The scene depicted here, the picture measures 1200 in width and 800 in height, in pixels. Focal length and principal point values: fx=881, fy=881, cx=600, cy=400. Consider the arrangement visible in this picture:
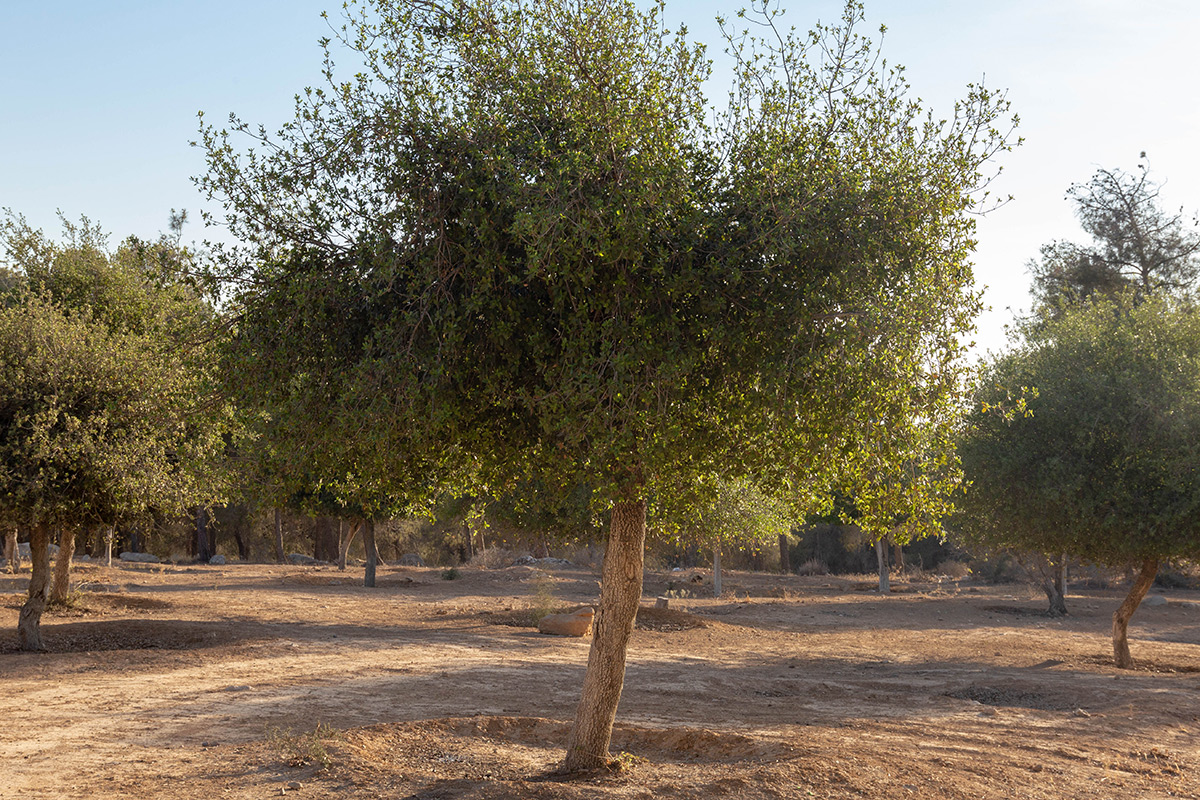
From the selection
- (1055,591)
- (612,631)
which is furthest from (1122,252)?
(612,631)

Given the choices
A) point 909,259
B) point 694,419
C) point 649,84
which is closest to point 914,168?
point 909,259

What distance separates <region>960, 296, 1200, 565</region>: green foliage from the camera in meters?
18.5

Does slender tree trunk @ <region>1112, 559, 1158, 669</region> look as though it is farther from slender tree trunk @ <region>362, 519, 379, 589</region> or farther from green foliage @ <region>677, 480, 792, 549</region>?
slender tree trunk @ <region>362, 519, 379, 589</region>

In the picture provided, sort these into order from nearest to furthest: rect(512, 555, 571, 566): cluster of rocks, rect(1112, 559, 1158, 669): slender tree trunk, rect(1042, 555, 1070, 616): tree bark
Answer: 1. rect(1112, 559, 1158, 669): slender tree trunk
2. rect(1042, 555, 1070, 616): tree bark
3. rect(512, 555, 571, 566): cluster of rocks

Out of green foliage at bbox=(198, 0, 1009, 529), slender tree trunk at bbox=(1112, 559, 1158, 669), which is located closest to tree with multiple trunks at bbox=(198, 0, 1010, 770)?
green foliage at bbox=(198, 0, 1009, 529)

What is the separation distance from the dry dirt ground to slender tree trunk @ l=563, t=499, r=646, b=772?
1.20ft

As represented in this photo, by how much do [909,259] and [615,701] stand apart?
5.27 m

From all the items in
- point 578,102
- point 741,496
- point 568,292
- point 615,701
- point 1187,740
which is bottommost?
point 1187,740

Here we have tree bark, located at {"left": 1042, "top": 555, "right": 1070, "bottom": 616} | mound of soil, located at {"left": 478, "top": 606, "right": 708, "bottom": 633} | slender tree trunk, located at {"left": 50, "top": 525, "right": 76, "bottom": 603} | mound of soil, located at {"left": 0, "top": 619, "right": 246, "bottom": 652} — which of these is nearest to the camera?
mound of soil, located at {"left": 0, "top": 619, "right": 246, "bottom": 652}

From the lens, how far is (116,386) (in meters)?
16.7

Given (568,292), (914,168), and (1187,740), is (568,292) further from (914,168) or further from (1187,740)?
(1187,740)

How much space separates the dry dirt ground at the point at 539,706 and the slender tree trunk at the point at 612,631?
0.37 metres

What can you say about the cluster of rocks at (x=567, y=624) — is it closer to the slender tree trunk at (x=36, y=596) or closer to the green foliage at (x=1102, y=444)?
the green foliage at (x=1102, y=444)

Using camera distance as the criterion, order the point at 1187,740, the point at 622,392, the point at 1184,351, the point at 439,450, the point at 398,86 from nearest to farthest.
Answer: the point at 622,392 < the point at 398,86 < the point at 439,450 < the point at 1187,740 < the point at 1184,351
